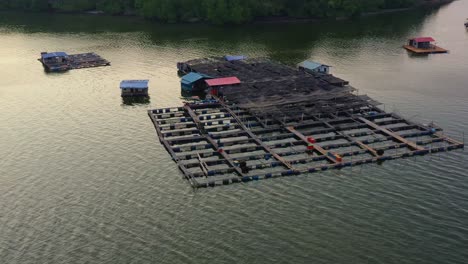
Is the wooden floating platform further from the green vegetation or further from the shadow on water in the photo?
the green vegetation

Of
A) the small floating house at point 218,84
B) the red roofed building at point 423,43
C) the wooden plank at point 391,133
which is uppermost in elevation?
the red roofed building at point 423,43

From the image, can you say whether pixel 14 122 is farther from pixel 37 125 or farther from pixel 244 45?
pixel 244 45

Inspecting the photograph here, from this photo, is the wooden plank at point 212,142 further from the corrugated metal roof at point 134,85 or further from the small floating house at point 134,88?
the corrugated metal roof at point 134,85

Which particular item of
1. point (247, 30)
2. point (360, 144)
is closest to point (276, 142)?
point (360, 144)

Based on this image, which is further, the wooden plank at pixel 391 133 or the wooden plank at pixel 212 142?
the wooden plank at pixel 391 133

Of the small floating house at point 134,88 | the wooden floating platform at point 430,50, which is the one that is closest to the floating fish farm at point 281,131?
the small floating house at point 134,88

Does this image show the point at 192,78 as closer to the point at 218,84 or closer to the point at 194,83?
the point at 194,83

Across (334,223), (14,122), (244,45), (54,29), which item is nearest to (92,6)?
(54,29)
